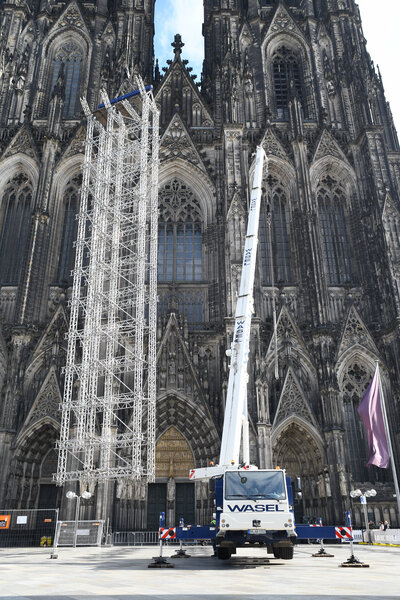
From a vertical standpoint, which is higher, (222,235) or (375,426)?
(222,235)

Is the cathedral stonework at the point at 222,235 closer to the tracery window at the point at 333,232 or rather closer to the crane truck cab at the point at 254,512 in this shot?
the tracery window at the point at 333,232

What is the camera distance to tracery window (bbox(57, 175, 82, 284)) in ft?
88.7

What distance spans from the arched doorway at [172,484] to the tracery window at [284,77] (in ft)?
66.5

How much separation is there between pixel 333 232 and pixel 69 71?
19695mm

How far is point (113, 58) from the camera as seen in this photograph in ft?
104

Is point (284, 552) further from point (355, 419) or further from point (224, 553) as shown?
point (355, 419)

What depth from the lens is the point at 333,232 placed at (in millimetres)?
28000

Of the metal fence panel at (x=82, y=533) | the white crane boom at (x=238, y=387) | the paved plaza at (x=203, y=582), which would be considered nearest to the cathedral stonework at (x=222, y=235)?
the metal fence panel at (x=82, y=533)

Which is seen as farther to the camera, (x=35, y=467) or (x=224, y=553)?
(x=35, y=467)

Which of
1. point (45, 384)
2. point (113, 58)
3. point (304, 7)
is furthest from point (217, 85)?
point (45, 384)

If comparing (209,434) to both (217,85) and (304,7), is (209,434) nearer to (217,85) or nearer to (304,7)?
(217,85)

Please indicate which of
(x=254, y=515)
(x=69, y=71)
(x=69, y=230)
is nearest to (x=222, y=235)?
(x=69, y=230)

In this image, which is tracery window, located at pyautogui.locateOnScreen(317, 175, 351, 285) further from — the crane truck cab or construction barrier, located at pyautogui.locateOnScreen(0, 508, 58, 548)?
the crane truck cab

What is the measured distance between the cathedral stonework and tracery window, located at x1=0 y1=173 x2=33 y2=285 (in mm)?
89
